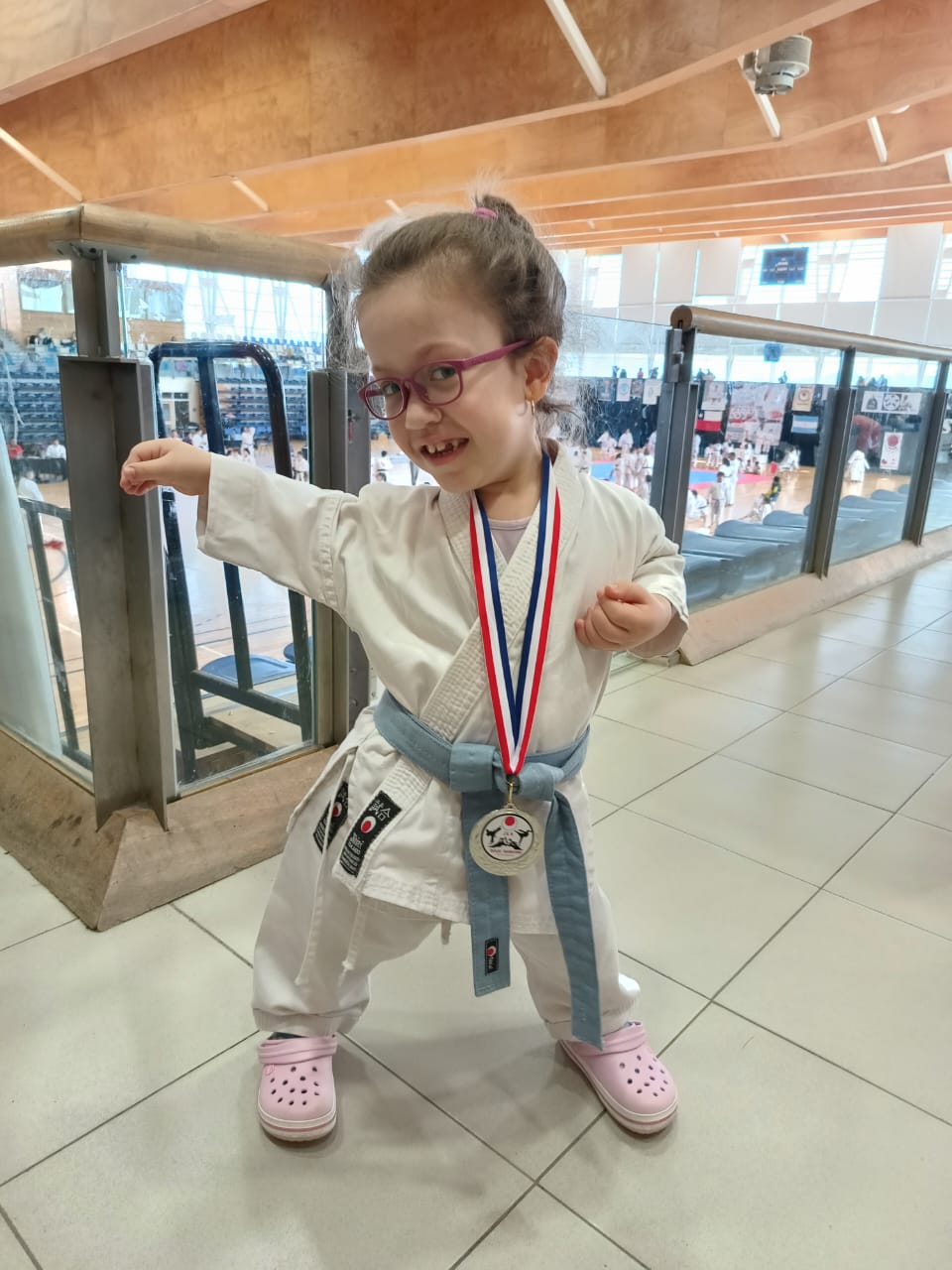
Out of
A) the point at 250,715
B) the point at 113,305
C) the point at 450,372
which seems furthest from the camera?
the point at 250,715

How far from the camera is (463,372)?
35.0 inches

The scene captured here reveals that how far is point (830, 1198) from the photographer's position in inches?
41.9

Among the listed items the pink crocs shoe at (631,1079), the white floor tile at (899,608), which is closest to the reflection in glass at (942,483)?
the white floor tile at (899,608)

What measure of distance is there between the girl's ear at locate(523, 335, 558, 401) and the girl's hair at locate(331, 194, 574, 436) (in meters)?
0.01

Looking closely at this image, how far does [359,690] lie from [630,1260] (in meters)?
1.21

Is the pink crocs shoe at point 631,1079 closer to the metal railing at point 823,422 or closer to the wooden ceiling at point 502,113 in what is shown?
the metal railing at point 823,422

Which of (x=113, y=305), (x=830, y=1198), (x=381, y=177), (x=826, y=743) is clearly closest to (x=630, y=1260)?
(x=830, y=1198)

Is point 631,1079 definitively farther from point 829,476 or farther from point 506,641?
point 829,476

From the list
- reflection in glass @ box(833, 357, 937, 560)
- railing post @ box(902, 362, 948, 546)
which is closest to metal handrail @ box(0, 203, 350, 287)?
reflection in glass @ box(833, 357, 937, 560)

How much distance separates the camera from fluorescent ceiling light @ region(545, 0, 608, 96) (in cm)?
387

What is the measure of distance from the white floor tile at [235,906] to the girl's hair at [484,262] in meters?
1.05

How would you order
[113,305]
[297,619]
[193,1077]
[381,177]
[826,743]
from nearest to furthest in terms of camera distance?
[193,1077], [113,305], [297,619], [826,743], [381,177]

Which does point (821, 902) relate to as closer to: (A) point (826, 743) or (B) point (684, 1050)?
(B) point (684, 1050)

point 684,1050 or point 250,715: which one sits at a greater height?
point 250,715
